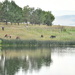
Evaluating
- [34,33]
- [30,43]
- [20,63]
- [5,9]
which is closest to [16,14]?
[5,9]

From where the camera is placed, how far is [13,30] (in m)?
156

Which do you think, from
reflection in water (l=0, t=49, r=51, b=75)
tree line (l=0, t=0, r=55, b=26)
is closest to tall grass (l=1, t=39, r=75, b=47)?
reflection in water (l=0, t=49, r=51, b=75)

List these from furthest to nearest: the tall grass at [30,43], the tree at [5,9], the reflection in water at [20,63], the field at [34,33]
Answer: the tree at [5,9], the field at [34,33], the tall grass at [30,43], the reflection in water at [20,63]

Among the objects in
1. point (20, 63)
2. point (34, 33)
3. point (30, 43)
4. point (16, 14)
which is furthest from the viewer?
point (16, 14)

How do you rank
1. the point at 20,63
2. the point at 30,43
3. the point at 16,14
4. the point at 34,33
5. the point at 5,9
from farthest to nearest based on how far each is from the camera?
the point at 16,14 < the point at 5,9 < the point at 34,33 < the point at 30,43 < the point at 20,63

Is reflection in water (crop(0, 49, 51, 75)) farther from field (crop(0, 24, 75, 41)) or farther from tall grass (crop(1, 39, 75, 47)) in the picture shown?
field (crop(0, 24, 75, 41))

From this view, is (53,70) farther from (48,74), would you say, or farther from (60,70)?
(48,74)

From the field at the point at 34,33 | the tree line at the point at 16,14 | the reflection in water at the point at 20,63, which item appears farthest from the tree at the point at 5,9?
the reflection in water at the point at 20,63

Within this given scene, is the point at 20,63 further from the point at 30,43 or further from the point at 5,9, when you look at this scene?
the point at 5,9

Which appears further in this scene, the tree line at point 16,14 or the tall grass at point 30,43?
the tree line at point 16,14

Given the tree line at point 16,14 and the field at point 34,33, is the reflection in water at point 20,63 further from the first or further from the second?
the tree line at point 16,14

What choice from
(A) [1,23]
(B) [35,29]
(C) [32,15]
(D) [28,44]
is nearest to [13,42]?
(D) [28,44]

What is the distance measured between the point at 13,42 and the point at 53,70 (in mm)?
63492

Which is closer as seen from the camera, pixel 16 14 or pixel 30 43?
pixel 30 43
